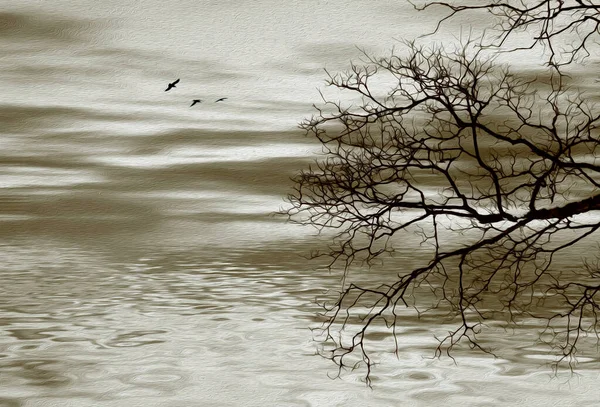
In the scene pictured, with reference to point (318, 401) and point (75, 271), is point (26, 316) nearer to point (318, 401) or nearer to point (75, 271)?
point (75, 271)

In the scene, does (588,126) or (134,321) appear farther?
(134,321)

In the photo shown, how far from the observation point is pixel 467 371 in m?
64.4

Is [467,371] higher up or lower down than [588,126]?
lower down

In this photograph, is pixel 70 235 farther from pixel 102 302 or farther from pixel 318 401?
pixel 318 401

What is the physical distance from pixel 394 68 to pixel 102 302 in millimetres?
62352

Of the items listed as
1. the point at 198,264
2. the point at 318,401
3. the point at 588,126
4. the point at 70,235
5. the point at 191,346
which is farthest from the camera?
the point at 198,264

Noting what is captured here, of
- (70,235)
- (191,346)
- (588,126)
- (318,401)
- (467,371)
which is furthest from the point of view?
(467,371)

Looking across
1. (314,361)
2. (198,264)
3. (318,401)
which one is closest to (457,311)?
(318,401)

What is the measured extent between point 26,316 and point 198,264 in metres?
25.4

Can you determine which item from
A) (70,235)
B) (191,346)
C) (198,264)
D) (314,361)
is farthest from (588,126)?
(198,264)

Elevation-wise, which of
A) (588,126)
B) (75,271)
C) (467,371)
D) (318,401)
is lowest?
(467,371)

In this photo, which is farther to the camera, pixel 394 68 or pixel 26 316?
pixel 26 316

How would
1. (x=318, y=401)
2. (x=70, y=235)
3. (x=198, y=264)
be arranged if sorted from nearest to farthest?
1. (x=318, y=401)
2. (x=70, y=235)
3. (x=198, y=264)

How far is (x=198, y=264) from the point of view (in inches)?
3324
